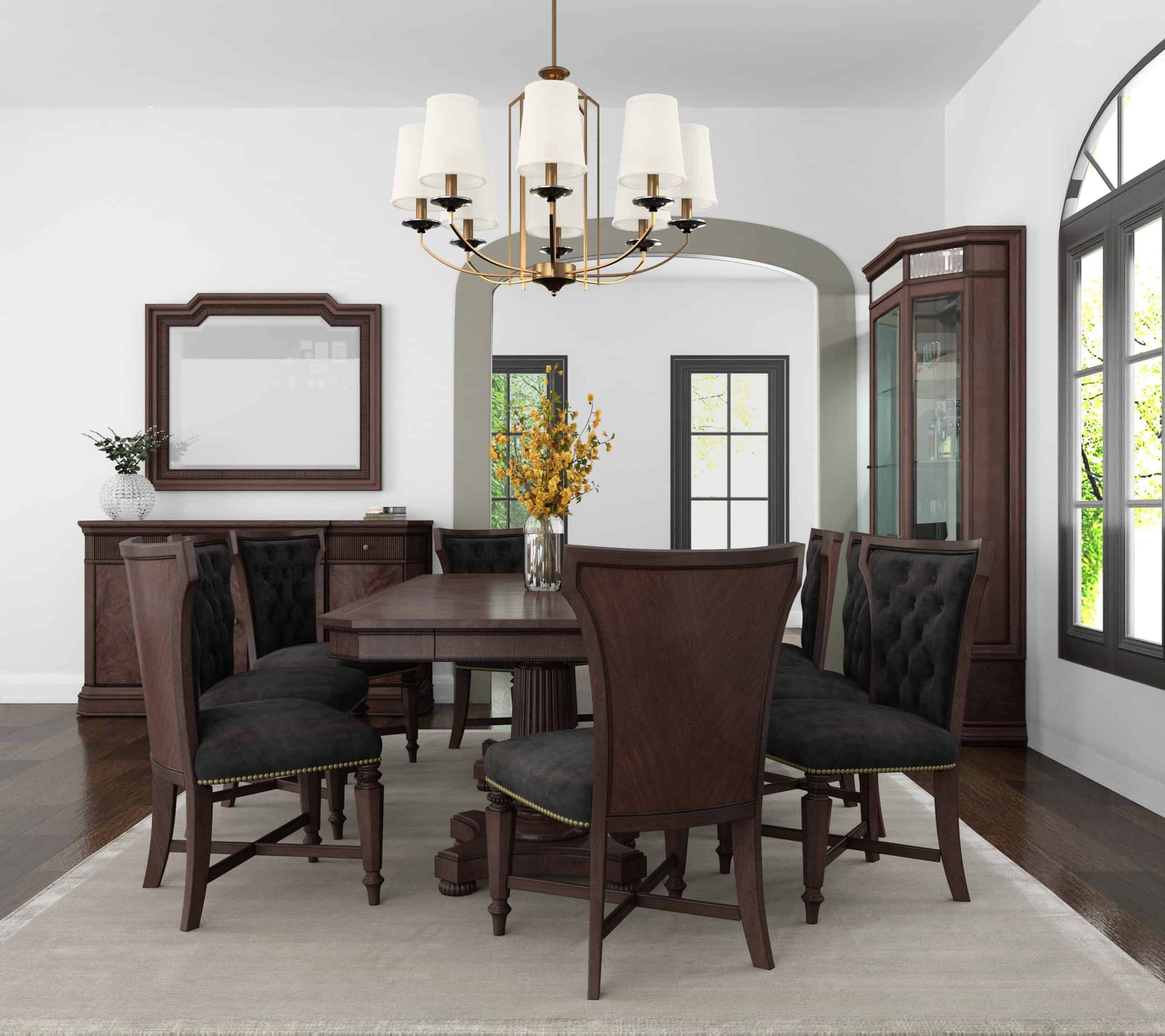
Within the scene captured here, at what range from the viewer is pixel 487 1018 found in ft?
6.61

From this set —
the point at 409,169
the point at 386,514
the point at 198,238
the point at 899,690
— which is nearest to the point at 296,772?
the point at 899,690

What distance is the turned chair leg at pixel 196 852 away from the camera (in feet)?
7.93

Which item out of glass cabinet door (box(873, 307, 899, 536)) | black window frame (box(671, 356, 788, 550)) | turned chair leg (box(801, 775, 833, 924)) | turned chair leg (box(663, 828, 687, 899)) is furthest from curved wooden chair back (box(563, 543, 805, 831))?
black window frame (box(671, 356, 788, 550))

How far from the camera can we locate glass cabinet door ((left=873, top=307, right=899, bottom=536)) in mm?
4852

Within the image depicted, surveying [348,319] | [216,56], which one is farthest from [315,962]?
[216,56]

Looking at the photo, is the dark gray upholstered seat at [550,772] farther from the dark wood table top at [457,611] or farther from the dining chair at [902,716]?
the dining chair at [902,716]

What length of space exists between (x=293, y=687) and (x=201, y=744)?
0.75 m

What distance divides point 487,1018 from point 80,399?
14.8 feet

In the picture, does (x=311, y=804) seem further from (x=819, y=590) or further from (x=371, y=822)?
(x=819, y=590)

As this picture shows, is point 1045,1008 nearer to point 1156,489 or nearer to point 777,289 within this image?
point 1156,489

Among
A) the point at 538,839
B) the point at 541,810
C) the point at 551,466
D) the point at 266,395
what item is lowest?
the point at 538,839

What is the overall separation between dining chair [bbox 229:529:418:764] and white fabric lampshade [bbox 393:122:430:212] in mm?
1303

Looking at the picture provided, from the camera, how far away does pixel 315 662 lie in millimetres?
3555

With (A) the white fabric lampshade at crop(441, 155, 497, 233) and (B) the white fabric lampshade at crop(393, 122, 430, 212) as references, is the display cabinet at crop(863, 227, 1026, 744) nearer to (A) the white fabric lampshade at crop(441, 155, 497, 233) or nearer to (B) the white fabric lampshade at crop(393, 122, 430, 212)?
(A) the white fabric lampshade at crop(441, 155, 497, 233)
